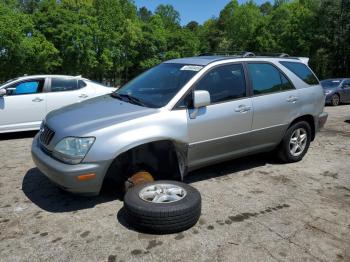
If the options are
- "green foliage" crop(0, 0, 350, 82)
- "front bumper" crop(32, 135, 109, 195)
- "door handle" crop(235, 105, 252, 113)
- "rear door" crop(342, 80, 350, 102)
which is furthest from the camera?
"green foliage" crop(0, 0, 350, 82)

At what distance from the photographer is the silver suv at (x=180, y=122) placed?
4078mm

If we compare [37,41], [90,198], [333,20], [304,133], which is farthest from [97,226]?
[333,20]

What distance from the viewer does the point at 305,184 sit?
5.30 m

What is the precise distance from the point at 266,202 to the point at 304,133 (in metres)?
2.12

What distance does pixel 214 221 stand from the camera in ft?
13.4

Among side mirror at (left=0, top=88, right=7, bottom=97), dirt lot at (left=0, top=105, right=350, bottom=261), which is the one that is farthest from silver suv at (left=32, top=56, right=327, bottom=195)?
side mirror at (left=0, top=88, right=7, bottom=97)

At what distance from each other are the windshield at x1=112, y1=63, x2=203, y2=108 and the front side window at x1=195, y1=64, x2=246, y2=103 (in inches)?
7.5

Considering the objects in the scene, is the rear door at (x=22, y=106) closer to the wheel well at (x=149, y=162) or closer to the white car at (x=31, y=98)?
the white car at (x=31, y=98)

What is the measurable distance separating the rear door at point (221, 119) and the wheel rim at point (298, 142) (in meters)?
1.17

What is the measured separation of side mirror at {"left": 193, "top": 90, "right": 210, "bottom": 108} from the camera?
14.9 feet

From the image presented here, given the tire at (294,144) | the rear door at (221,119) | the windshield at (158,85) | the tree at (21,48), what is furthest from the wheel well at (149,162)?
the tree at (21,48)

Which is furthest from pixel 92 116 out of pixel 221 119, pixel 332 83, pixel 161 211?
pixel 332 83

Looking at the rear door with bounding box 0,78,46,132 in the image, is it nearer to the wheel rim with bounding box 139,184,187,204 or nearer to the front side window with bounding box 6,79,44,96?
the front side window with bounding box 6,79,44,96

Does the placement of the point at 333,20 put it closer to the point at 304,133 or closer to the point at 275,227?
the point at 304,133
